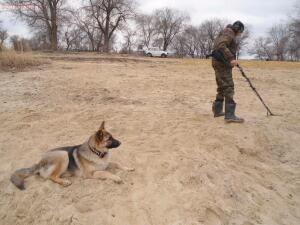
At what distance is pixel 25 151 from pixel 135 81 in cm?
628

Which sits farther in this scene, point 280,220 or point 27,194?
point 27,194

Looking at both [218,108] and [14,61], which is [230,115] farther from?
[14,61]

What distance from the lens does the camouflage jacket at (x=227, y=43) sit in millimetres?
7203

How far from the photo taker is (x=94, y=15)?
41.6m

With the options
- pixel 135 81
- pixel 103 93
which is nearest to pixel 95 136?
pixel 103 93

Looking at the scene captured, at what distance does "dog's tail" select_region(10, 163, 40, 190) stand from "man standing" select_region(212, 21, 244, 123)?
4.25 m

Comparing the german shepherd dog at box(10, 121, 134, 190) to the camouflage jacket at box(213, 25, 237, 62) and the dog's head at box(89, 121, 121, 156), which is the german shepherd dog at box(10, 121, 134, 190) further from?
the camouflage jacket at box(213, 25, 237, 62)

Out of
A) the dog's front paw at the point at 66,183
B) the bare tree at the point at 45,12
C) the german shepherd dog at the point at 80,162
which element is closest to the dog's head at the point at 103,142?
the german shepherd dog at the point at 80,162

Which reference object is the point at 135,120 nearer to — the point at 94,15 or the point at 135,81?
the point at 135,81

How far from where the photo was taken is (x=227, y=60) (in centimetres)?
728

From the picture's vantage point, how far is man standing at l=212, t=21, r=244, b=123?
7.26 metres

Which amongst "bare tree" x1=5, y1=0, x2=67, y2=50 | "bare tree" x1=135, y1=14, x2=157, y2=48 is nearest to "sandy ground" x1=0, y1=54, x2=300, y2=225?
"bare tree" x1=5, y1=0, x2=67, y2=50

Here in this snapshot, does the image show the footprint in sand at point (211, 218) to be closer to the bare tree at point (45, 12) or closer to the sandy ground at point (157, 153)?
the sandy ground at point (157, 153)

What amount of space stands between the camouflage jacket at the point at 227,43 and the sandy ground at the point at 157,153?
5.08 ft
